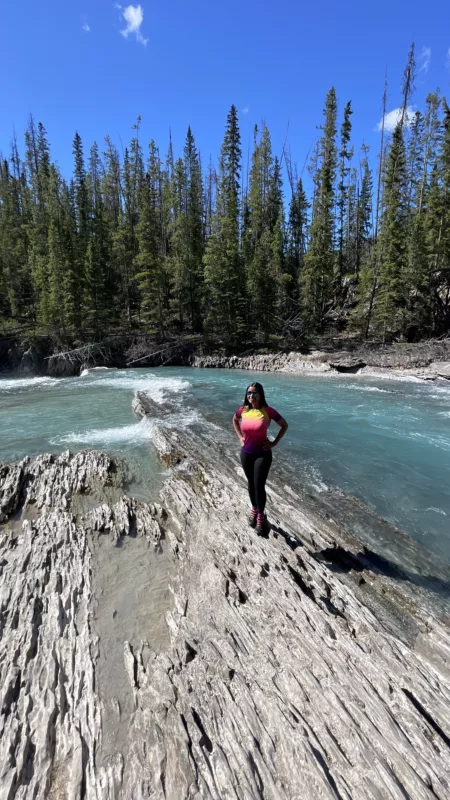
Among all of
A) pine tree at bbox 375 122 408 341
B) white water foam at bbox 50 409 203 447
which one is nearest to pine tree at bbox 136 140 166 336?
pine tree at bbox 375 122 408 341

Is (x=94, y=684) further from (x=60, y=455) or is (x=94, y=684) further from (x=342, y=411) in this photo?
(x=342, y=411)

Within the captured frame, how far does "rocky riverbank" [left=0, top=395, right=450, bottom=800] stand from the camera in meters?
2.84

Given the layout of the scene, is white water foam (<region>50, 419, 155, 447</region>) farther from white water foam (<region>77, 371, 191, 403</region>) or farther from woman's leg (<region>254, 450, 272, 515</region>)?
woman's leg (<region>254, 450, 272, 515</region>)

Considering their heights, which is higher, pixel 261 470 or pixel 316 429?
pixel 261 470

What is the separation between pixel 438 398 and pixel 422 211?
88.1ft

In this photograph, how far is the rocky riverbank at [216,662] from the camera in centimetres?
284

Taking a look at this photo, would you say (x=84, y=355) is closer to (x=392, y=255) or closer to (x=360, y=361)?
(x=360, y=361)

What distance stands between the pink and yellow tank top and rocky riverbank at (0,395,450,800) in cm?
149

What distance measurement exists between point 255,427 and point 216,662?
2.98 metres

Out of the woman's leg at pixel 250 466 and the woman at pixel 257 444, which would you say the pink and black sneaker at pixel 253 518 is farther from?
the woman's leg at pixel 250 466

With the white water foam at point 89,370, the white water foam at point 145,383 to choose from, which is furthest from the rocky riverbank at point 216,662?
the white water foam at point 89,370

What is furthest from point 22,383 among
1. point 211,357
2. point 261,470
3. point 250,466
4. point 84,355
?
point 261,470

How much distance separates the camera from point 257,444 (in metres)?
5.68

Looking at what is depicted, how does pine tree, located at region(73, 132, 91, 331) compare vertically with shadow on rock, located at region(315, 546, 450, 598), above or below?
above
